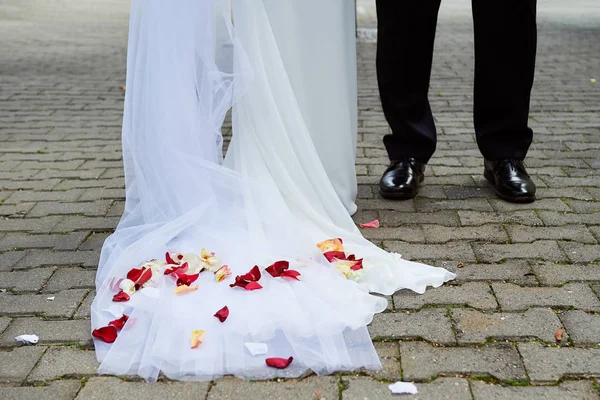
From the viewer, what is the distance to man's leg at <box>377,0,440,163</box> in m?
3.23

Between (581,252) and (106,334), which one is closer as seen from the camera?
(106,334)

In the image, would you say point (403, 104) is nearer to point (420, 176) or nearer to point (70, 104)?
point (420, 176)

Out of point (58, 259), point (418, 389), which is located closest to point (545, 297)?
point (418, 389)

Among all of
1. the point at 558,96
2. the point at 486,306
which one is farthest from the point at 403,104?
the point at 558,96

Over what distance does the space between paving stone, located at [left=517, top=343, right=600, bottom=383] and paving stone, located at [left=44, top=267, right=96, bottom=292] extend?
4.75 ft

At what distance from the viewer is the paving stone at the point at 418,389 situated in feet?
6.07

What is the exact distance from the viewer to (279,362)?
198cm

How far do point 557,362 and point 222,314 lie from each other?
0.95 m

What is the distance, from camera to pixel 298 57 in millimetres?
2857

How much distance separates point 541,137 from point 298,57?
7.07 ft

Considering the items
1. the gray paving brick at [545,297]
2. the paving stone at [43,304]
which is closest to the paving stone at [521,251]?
the gray paving brick at [545,297]

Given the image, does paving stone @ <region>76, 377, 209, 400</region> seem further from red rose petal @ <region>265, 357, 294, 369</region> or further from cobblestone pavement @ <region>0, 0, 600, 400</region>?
red rose petal @ <region>265, 357, 294, 369</region>

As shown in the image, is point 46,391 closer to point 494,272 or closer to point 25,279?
point 25,279

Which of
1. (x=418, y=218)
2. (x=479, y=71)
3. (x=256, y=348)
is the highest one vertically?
(x=479, y=71)
